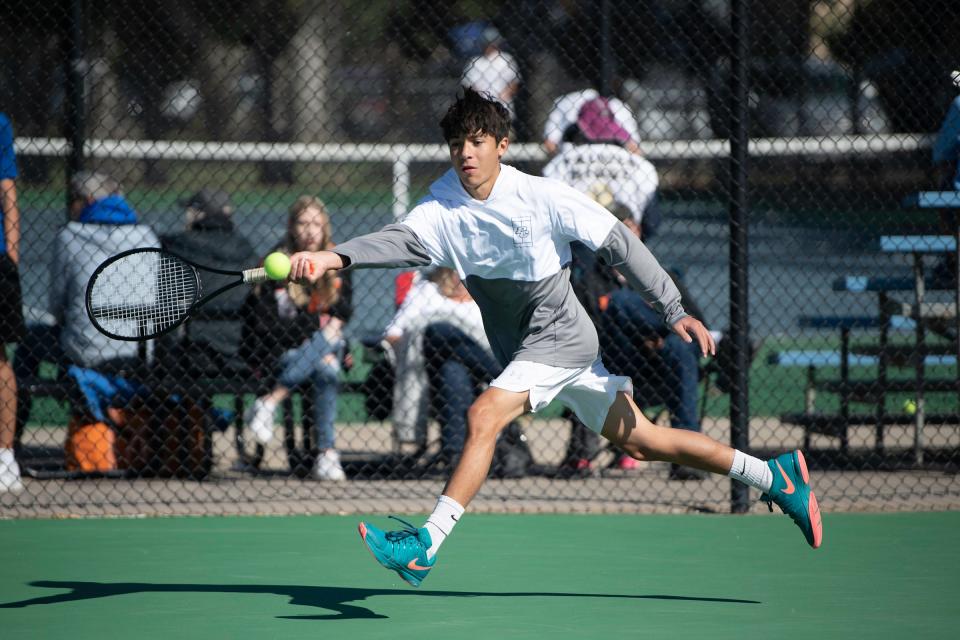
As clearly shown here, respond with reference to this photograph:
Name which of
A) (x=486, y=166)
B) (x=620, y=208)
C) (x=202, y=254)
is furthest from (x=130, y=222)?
(x=486, y=166)

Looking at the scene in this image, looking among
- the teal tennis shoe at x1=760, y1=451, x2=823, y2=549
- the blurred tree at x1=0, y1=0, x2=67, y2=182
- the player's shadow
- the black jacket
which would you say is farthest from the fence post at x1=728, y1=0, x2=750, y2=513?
the blurred tree at x1=0, y1=0, x2=67, y2=182

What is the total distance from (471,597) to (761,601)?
900 millimetres

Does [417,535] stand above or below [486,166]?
below

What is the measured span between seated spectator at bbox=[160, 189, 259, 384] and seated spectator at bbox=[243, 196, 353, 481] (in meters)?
0.11

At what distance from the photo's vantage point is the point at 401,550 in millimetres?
4305

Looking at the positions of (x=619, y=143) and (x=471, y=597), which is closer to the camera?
(x=471, y=597)

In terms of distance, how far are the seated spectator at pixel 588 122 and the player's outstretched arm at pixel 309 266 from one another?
145 inches

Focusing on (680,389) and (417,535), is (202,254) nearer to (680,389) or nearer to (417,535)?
(680,389)

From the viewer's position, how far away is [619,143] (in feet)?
25.3

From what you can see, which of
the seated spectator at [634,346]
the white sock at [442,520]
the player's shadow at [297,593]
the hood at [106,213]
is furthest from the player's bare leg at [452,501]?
the hood at [106,213]

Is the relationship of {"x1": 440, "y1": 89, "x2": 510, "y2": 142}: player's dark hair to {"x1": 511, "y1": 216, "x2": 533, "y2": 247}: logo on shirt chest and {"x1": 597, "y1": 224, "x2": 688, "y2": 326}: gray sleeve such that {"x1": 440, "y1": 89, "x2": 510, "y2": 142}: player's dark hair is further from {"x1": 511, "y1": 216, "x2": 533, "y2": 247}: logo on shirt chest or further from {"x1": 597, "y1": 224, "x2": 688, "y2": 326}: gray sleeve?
{"x1": 597, "y1": 224, "x2": 688, "y2": 326}: gray sleeve

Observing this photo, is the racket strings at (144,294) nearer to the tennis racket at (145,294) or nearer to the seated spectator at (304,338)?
the tennis racket at (145,294)

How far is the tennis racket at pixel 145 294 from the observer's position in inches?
192

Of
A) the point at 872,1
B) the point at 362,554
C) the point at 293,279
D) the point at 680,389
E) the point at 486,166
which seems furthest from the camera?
the point at 872,1
